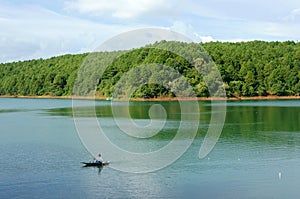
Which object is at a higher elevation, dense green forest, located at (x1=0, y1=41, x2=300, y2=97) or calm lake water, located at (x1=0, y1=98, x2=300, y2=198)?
dense green forest, located at (x1=0, y1=41, x2=300, y2=97)

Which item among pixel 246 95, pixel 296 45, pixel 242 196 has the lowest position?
pixel 242 196

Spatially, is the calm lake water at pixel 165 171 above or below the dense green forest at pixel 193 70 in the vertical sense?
below

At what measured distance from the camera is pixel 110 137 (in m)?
40.0

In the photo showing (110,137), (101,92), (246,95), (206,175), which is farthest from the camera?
(101,92)

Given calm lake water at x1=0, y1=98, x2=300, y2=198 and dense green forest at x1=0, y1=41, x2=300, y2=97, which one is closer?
calm lake water at x1=0, y1=98, x2=300, y2=198

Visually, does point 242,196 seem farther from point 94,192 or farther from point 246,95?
point 246,95

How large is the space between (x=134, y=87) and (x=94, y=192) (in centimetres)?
7777

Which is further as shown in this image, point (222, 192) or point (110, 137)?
point (110, 137)

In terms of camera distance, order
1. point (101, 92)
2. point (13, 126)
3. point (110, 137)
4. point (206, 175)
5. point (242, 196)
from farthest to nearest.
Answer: point (101, 92) < point (13, 126) < point (110, 137) < point (206, 175) < point (242, 196)

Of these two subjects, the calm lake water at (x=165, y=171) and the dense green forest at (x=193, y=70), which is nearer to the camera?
the calm lake water at (x=165, y=171)

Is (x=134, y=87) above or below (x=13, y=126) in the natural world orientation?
above

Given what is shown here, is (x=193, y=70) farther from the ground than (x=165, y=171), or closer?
Answer: farther from the ground

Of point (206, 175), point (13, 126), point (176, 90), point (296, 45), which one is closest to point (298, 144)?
point (206, 175)

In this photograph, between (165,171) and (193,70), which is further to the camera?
(193,70)
